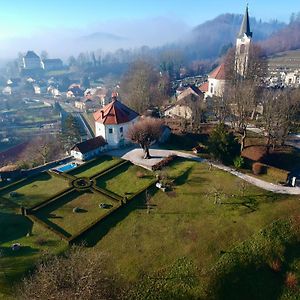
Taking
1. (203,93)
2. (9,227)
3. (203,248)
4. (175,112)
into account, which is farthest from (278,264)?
(203,93)

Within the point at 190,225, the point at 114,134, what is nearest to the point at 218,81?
the point at 114,134

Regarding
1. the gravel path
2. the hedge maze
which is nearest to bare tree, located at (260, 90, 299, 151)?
the gravel path

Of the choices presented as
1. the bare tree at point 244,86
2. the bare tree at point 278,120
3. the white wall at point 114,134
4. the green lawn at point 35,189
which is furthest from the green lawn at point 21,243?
the bare tree at point 278,120

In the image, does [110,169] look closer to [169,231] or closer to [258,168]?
[169,231]

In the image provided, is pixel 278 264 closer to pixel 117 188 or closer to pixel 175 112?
pixel 117 188

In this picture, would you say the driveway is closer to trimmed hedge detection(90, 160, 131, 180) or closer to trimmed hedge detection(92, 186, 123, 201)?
trimmed hedge detection(90, 160, 131, 180)

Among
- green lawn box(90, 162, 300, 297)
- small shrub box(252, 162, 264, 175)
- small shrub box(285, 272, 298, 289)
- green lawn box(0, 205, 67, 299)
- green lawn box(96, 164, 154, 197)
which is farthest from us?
small shrub box(252, 162, 264, 175)
